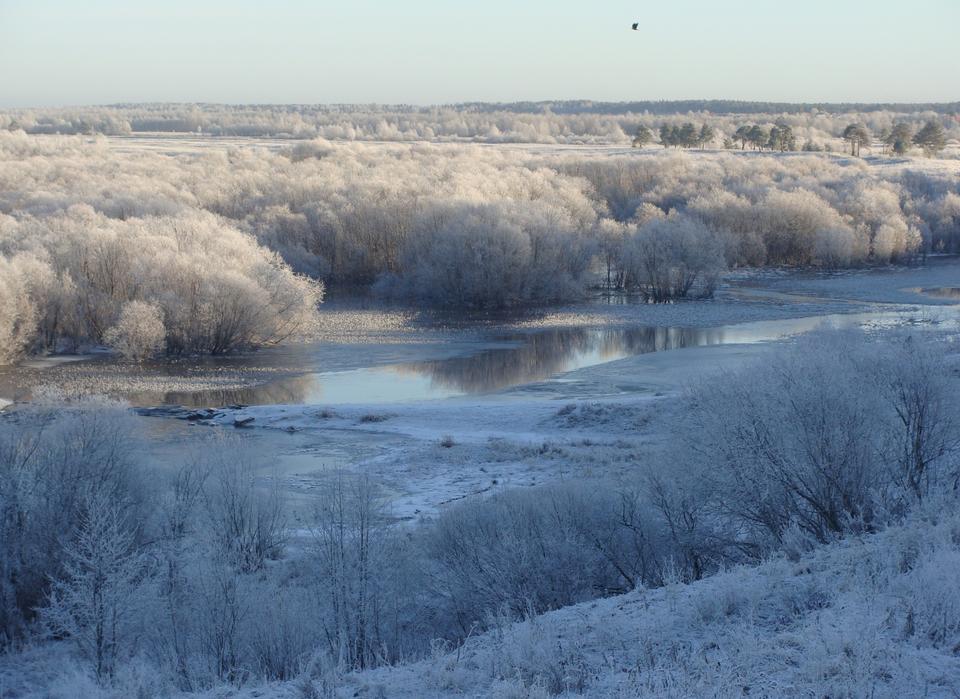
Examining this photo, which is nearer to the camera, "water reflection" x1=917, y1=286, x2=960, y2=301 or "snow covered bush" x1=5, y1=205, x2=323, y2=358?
"snow covered bush" x1=5, y1=205, x2=323, y2=358

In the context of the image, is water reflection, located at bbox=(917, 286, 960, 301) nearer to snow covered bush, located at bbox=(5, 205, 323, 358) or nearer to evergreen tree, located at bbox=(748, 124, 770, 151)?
snow covered bush, located at bbox=(5, 205, 323, 358)

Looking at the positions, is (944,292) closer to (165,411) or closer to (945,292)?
(945,292)

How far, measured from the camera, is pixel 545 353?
28109 millimetres

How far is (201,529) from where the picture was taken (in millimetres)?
12297

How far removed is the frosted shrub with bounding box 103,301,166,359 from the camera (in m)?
26.9

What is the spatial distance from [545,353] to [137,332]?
36.7 ft

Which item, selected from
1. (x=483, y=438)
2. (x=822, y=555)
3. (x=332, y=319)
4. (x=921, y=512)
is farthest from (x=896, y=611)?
(x=332, y=319)

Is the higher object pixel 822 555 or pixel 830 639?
pixel 830 639

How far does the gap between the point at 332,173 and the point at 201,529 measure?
42129 mm

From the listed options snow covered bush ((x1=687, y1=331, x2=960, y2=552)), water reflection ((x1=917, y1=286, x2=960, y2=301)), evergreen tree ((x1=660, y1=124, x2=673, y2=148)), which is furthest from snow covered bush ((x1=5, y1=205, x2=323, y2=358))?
evergreen tree ((x1=660, y1=124, x2=673, y2=148))

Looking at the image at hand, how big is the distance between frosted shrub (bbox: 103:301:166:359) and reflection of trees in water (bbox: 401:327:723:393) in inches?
276

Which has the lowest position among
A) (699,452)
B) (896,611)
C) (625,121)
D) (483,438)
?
(483,438)

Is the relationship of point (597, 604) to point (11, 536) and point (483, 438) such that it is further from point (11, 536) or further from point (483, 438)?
point (483, 438)

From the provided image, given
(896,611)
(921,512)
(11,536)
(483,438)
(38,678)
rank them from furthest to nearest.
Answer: (483,438) < (11,536) < (38,678) < (921,512) < (896,611)
